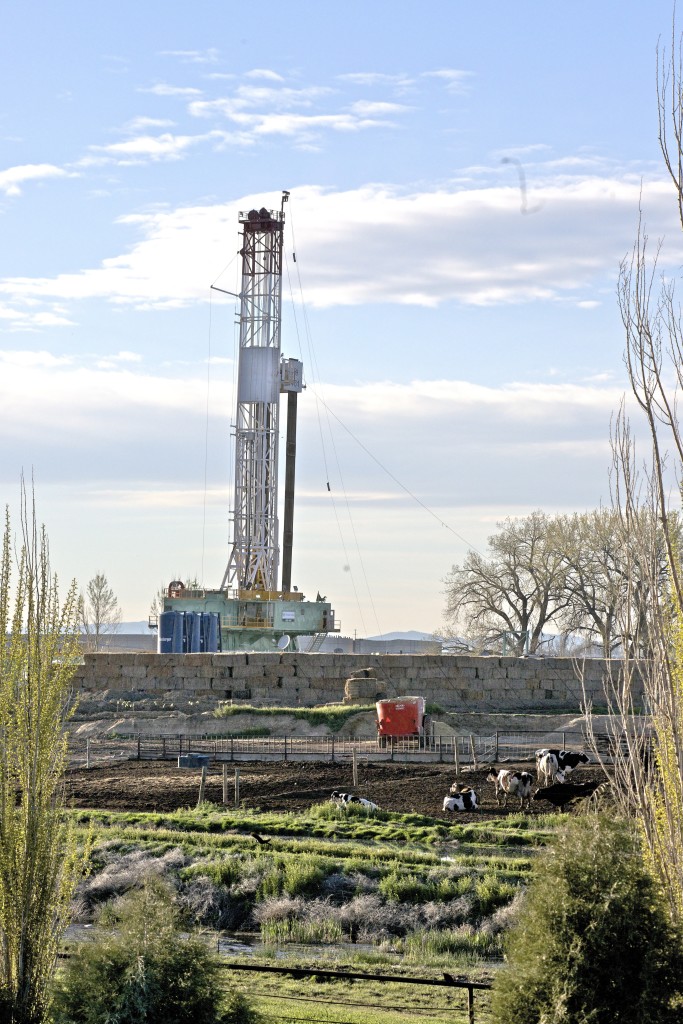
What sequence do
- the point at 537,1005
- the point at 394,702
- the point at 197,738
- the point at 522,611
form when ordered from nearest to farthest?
the point at 537,1005, the point at 394,702, the point at 197,738, the point at 522,611

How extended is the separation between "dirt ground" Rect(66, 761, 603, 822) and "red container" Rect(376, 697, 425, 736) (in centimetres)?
400

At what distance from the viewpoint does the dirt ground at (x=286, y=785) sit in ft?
65.2

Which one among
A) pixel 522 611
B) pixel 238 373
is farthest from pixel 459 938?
pixel 522 611

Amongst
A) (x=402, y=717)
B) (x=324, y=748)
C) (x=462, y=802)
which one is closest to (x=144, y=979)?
(x=462, y=802)

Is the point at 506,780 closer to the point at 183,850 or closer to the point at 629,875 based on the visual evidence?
the point at 183,850

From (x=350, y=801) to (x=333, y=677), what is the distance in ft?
67.5

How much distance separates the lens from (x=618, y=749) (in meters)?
8.57

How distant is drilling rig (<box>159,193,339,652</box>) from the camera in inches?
2058

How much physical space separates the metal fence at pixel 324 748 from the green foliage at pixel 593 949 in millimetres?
16634

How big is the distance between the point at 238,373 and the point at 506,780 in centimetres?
3614

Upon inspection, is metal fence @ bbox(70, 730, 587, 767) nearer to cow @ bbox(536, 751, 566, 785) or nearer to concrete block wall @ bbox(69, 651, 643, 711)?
cow @ bbox(536, 751, 566, 785)

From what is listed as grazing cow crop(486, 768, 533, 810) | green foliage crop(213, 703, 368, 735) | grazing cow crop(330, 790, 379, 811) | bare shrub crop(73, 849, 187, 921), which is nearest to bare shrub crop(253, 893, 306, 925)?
bare shrub crop(73, 849, 187, 921)

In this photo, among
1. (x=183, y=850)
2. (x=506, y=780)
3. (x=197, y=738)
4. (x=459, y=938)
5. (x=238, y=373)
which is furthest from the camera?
(x=238, y=373)

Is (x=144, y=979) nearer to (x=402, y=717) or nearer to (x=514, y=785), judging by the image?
(x=514, y=785)
